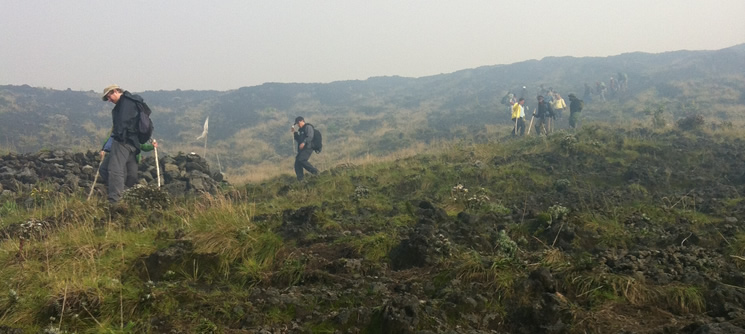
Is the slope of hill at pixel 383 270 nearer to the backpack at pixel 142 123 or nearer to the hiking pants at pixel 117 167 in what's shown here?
the hiking pants at pixel 117 167

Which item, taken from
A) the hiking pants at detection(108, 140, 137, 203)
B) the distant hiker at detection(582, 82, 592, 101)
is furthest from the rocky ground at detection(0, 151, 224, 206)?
the distant hiker at detection(582, 82, 592, 101)

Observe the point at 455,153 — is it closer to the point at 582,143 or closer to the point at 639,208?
the point at 582,143

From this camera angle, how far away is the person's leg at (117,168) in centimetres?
684

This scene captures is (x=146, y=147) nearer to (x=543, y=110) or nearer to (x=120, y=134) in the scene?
(x=120, y=134)

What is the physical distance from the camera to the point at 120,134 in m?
6.81

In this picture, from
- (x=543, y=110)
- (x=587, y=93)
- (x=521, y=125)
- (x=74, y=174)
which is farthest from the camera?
(x=587, y=93)

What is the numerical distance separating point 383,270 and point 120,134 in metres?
5.23

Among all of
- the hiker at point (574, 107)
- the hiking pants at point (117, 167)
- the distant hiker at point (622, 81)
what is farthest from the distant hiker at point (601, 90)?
the hiking pants at point (117, 167)

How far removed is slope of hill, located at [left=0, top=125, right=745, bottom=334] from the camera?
302 cm

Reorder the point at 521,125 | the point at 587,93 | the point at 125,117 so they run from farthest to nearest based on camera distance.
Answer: the point at 587,93
the point at 521,125
the point at 125,117

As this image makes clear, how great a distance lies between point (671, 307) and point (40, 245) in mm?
5783

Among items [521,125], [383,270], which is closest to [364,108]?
[521,125]

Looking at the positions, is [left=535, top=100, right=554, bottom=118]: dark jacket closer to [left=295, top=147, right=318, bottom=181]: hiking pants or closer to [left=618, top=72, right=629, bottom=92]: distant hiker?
[left=295, top=147, right=318, bottom=181]: hiking pants

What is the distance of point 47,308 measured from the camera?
3121 millimetres
